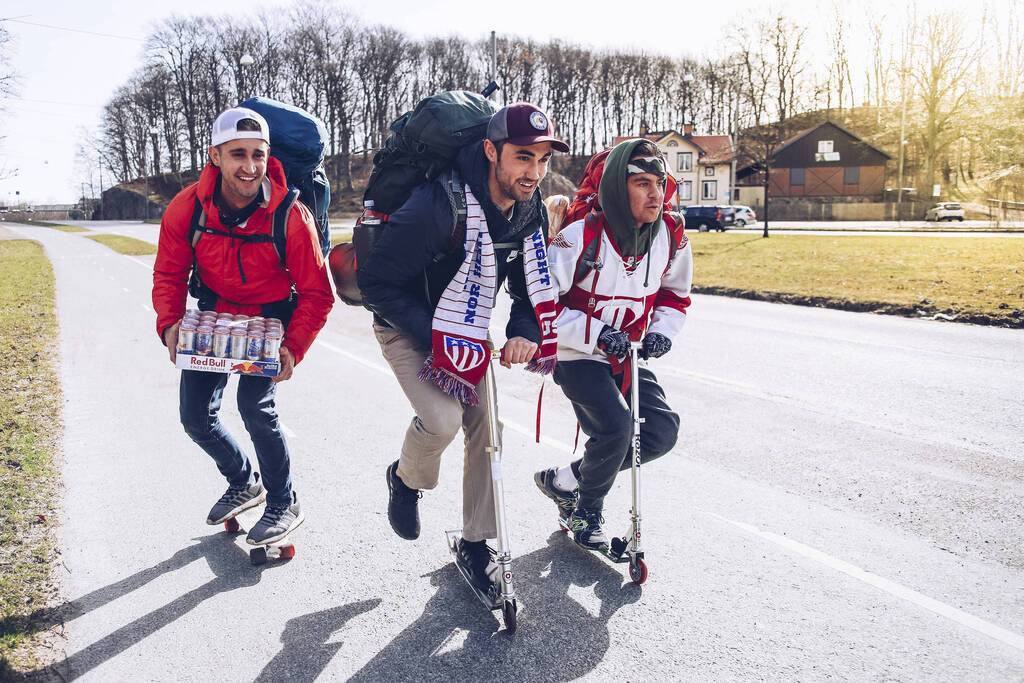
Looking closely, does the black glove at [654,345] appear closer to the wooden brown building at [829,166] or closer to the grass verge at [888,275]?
the grass verge at [888,275]

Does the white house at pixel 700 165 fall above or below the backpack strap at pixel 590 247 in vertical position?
above

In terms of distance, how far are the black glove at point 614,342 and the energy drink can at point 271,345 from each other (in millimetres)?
1548

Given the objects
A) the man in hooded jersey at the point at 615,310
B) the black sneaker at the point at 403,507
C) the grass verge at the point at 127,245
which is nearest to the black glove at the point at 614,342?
the man in hooded jersey at the point at 615,310

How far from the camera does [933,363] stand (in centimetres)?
924

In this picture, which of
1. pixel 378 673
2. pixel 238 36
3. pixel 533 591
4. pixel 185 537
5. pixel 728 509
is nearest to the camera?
pixel 378 673

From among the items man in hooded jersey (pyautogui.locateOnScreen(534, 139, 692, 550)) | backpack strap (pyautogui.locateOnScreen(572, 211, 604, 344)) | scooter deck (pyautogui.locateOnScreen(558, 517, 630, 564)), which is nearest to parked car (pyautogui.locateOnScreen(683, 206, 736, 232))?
man in hooded jersey (pyautogui.locateOnScreen(534, 139, 692, 550))

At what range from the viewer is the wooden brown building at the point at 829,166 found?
73.0m

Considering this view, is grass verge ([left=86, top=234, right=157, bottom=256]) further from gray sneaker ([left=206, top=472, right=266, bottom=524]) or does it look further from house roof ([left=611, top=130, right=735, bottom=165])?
house roof ([left=611, top=130, right=735, bottom=165])

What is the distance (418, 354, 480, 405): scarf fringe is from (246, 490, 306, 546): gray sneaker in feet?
4.22

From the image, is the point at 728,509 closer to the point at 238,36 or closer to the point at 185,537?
the point at 185,537

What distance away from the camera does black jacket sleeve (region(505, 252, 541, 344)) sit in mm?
3594

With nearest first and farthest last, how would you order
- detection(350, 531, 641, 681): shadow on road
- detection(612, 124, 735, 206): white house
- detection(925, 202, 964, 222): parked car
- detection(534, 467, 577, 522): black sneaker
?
detection(350, 531, 641, 681): shadow on road, detection(534, 467, 577, 522): black sneaker, detection(925, 202, 964, 222): parked car, detection(612, 124, 735, 206): white house

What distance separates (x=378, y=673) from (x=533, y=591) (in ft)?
2.99

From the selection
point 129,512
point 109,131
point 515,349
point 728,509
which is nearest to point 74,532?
point 129,512
